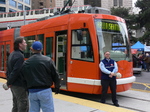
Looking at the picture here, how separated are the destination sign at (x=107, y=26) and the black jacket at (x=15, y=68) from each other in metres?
3.64

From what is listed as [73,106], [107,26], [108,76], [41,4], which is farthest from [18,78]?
[41,4]

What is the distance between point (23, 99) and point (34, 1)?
106417 mm

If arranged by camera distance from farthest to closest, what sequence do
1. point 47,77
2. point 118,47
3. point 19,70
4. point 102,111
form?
1. point 118,47
2. point 102,111
3. point 19,70
4. point 47,77

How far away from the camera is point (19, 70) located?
11.8 ft

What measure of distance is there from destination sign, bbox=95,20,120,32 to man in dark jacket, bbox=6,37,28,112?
3.55 m

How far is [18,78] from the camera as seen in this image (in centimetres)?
371

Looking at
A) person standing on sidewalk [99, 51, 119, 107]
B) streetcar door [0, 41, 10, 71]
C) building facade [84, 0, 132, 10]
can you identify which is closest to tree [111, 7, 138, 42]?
building facade [84, 0, 132, 10]

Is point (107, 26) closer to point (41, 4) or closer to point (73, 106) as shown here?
point (73, 106)

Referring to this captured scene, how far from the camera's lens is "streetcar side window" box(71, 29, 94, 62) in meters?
6.58

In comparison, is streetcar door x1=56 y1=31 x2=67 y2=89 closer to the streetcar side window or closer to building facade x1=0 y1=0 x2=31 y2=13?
the streetcar side window

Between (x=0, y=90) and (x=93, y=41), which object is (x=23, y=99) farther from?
(x=0, y=90)

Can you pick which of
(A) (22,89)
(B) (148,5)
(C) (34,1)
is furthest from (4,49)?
(C) (34,1)

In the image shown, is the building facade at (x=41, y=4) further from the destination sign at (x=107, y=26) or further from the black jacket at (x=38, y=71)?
the black jacket at (x=38, y=71)

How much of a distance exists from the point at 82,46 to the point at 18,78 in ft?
11.2
